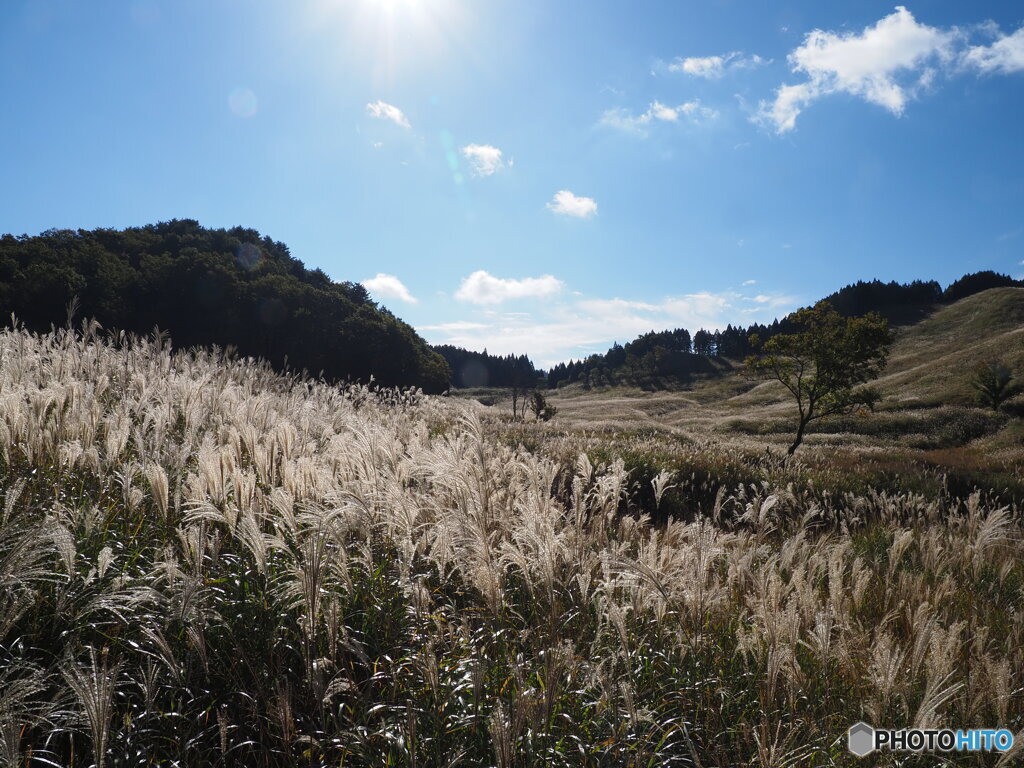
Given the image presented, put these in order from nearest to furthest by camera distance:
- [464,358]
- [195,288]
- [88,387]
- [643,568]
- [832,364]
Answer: [643,568] < [88,387] < [832,364] < [195,288] < [464,358]

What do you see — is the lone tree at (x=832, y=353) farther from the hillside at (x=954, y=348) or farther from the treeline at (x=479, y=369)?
the treeline at (x=479, y=369)

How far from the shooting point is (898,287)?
411ft

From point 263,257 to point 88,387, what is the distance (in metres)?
64.5

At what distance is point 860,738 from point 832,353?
92.5ft

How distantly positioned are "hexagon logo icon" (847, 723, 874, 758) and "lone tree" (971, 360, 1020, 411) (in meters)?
51.6

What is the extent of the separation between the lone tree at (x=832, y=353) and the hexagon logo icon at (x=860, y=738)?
2534cm

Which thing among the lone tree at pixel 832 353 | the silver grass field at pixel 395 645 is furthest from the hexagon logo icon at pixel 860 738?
the lone tree at pixel 832 353

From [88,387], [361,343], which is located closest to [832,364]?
[88,387]

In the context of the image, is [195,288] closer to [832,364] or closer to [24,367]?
[24,367]

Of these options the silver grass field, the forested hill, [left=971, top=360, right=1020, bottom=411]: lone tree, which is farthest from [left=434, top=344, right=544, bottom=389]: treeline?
the silver grass field

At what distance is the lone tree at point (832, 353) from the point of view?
25.0m

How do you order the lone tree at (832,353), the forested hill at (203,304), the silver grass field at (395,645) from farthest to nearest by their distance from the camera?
the forested hill at (203,304) < the lone tree at (832,353) < the silver grass field at (395,645)

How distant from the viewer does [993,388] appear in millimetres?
38250

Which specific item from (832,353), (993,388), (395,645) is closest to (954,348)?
(993,388)
